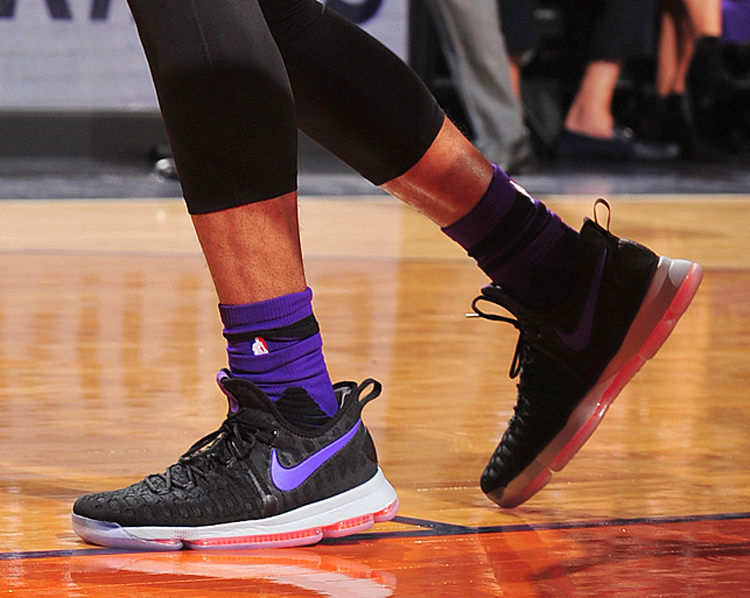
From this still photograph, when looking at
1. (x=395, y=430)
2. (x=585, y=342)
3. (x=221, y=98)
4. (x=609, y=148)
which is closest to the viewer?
(x=221, y=98)

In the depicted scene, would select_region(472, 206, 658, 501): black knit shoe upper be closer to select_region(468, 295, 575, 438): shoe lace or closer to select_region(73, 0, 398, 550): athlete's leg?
select_region(468, 295, 575, 438): shoe lace

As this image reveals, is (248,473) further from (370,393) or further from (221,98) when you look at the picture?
(221,98)

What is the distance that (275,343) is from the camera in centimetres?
78

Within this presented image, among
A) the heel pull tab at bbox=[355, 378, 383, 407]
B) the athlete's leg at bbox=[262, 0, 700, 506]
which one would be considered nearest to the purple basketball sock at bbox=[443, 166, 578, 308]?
the athlete's leg at bbox=[262, 0, 700, 506]

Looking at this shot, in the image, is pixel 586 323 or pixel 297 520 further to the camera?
pixel 586 323

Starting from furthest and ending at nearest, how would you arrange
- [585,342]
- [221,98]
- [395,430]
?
1. [395,430]
2. [585,342]
3. [221,98]

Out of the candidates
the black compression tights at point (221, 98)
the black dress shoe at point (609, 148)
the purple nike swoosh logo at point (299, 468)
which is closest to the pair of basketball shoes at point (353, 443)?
the purple nike swoosh logo at point (299, 468)

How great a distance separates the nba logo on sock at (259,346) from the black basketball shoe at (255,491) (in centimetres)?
2

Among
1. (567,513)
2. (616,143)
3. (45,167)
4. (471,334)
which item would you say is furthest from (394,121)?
(616,143)

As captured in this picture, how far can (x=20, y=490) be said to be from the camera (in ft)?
2.84

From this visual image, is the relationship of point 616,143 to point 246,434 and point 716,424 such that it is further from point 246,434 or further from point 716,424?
point 246,434

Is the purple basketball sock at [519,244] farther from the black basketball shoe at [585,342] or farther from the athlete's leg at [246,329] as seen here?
the athlete's leg at [246,329]

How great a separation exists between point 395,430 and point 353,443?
23 cm

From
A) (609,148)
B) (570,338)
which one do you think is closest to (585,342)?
(570,338)
